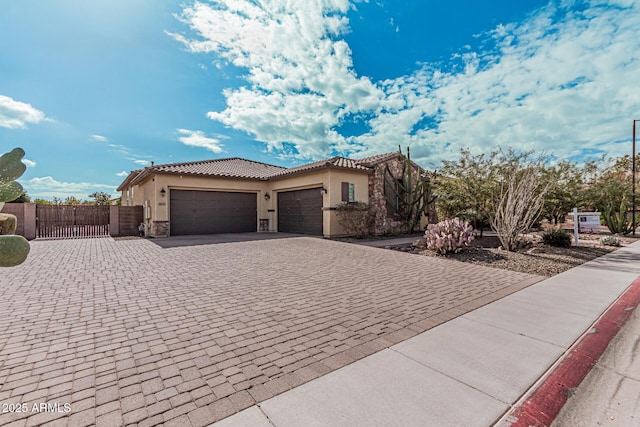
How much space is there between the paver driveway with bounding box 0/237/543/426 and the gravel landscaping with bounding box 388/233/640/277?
0.90m

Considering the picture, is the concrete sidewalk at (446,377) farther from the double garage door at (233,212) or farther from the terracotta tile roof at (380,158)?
the terracotta tile roof at (380,158)

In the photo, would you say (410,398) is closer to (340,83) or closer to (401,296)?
(401,296)

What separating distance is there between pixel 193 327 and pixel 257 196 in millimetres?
15139

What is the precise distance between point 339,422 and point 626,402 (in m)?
2.46

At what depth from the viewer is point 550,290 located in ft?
17.8

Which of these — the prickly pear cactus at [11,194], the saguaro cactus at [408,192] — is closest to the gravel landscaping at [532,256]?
the saguaro cactus at [408,192]

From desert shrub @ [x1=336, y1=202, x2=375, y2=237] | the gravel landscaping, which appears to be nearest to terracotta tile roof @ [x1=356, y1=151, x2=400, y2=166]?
desert shrub @ [x1=336, y1=202, x2=375, y2=237]

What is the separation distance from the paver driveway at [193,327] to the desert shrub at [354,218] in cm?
630

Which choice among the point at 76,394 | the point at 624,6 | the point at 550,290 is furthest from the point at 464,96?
the point at 76,394

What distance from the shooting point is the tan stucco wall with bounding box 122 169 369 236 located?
47.1ft

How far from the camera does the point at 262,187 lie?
18.4 metres

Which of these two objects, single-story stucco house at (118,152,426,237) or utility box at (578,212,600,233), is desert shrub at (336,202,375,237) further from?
utility box at (578,212,600,233)

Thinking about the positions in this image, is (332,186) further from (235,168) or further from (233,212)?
(235,168)

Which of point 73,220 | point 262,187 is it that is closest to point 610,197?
point 262,187
